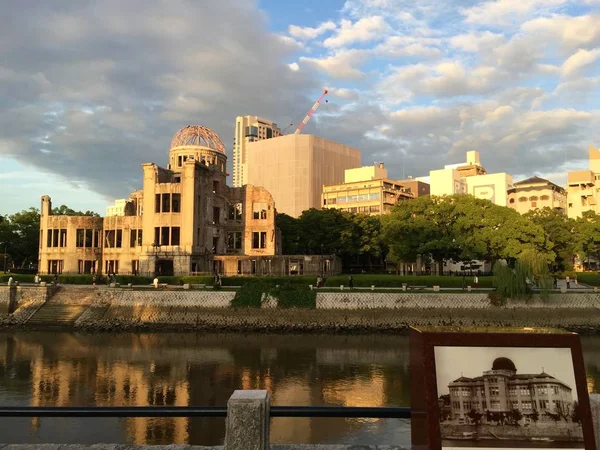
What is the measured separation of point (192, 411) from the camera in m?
6.19

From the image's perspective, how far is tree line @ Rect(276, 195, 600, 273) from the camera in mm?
58344

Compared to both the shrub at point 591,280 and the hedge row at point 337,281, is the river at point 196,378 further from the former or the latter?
the shrub at point 591,280

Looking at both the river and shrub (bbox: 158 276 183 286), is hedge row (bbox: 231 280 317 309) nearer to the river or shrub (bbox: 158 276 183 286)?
the river

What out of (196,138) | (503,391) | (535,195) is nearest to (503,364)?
(503,391)

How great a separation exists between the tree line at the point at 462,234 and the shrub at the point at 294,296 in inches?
831

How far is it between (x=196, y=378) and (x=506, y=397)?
83.2 ft

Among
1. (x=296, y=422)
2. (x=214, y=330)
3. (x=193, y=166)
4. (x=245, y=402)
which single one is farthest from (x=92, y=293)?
(x=245, y=402)

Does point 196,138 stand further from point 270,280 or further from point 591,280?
point 591,280

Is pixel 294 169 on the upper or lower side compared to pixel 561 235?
upper

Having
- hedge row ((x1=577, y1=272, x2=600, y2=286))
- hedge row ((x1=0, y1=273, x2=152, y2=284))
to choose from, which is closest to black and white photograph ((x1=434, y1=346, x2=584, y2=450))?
hedge row ((x1=0, y1=273, x2=152, y2=284))

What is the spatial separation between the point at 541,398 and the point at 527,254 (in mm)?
42931

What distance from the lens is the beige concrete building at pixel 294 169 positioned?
449ft

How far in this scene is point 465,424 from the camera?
538cm

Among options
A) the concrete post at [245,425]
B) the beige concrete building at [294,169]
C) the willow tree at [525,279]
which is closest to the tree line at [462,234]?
the willow tree at [525,279]
